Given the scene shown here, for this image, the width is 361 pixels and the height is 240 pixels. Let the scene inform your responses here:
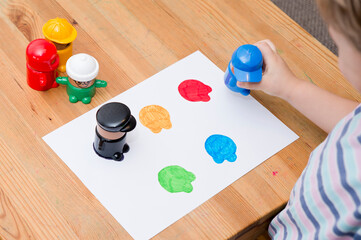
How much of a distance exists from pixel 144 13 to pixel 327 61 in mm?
386

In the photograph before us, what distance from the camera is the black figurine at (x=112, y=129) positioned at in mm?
789

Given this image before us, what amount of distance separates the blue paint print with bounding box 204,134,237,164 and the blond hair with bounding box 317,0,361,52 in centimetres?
31

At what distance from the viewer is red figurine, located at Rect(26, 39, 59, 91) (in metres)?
0.85

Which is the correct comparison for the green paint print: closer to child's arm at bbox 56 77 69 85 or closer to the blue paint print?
the blue paint print

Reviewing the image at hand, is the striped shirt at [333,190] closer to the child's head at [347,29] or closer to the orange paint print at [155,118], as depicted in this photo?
the child's head at [347,29]

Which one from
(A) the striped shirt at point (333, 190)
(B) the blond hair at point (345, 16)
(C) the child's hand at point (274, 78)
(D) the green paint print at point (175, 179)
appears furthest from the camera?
(C) the child's hand at point (274, 78)

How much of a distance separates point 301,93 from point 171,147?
26cm

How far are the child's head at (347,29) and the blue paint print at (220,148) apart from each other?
0.82 ft

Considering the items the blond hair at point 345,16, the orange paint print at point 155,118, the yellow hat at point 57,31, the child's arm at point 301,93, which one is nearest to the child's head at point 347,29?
the blond hair at point 345,16

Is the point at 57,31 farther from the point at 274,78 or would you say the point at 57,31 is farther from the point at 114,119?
the point at 274,78

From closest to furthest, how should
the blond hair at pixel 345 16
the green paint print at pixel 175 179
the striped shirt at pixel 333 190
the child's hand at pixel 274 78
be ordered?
the blond hair at pixel 345 16, the striped shirt at pixel 333 190, the green paint print at pixel 175 179, the child's hand at pixel 274 78

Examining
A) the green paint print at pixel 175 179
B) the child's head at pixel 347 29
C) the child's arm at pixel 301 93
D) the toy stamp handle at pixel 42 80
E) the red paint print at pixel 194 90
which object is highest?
the child's head at pixel 347 29

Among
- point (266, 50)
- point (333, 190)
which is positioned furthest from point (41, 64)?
point (333, 190)

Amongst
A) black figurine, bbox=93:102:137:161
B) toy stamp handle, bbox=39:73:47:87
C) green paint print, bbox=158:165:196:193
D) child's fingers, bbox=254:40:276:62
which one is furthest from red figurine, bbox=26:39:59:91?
child's fingers, bbox=254:40:276:62
